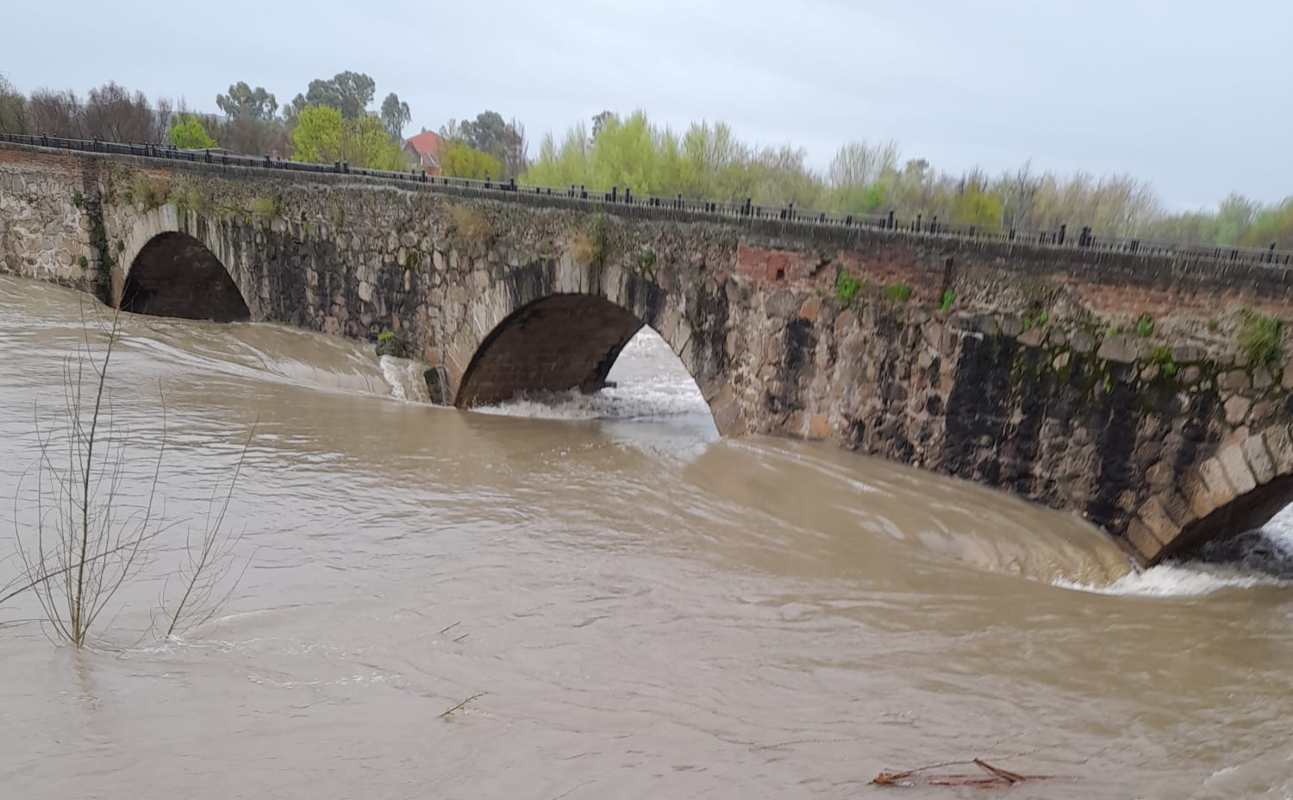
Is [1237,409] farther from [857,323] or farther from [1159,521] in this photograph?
[857,323]

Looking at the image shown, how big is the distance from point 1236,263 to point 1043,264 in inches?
50.2

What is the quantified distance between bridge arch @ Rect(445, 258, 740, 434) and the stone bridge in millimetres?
33

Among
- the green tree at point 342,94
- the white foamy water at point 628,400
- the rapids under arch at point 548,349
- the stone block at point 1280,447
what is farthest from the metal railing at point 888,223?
the green tree at point 342,94

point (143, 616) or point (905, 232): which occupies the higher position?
point (905, 232)

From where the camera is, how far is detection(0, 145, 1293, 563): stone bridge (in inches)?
229

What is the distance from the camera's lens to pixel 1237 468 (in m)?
5.62

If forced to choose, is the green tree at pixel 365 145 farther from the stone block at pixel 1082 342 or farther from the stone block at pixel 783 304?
the stone block at pixel 1082 342

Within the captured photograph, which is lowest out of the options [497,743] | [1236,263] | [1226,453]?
[497,743]

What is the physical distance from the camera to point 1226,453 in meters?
5.68

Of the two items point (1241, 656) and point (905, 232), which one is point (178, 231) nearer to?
point (905, 232)

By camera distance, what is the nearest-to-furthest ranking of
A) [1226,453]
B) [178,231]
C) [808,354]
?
Result: [1226,453]
[808,354]
[178,231]

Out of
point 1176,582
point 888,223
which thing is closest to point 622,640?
point 1176,582

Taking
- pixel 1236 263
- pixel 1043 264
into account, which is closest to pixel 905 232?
pixel 1043 264

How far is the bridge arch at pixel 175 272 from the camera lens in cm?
1556
